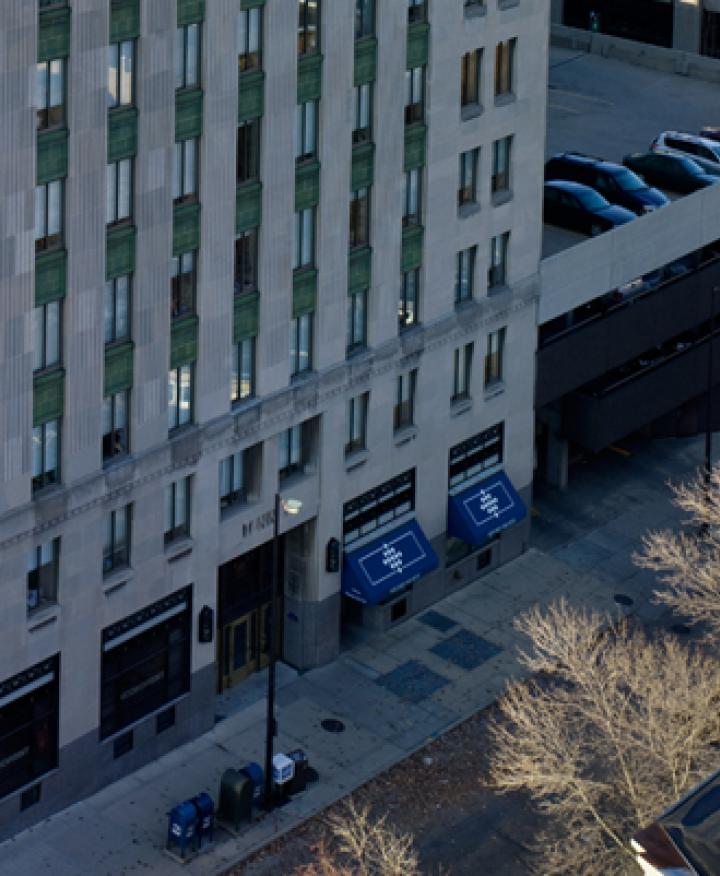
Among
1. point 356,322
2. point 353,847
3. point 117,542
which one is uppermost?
point 356,322

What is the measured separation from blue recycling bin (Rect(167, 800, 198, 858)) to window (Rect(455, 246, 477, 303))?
65.1 feet

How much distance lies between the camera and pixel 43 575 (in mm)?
62531

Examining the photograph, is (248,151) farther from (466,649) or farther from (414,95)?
(466,649)

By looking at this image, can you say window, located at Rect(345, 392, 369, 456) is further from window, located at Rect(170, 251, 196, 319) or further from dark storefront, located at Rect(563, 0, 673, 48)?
dark storefront, located at Rect(563, 0, 673, 48)

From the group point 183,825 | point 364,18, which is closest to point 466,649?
point 183,825

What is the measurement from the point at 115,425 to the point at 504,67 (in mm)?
18936

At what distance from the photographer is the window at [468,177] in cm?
7281

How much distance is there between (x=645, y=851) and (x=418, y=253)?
26.9 m

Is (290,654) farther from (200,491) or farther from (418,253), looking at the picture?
(418,253)

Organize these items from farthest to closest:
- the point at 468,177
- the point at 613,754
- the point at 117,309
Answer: the point at 468,177, the point at 613,754, the point at 117,309

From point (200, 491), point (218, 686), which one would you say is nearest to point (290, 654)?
point (218, 686)

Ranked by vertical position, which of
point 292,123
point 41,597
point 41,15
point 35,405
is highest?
point 41,15

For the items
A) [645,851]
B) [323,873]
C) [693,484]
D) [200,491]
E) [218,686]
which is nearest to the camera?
[645,851]

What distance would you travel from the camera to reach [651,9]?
120500mm
